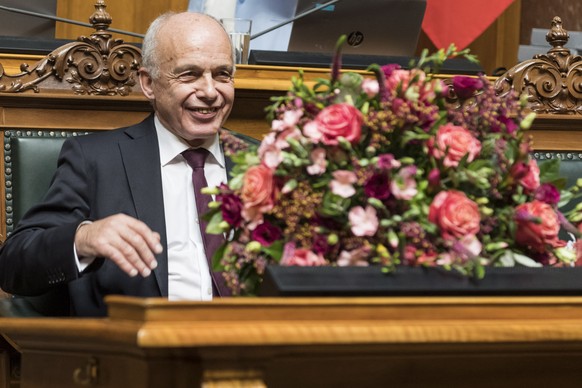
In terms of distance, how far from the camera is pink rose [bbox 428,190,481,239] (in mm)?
1340

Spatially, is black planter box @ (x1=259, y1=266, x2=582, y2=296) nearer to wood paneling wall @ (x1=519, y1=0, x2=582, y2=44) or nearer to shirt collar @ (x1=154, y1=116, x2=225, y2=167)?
shirt collar @ (x1=154, y1=116, x2=225, y2=167)

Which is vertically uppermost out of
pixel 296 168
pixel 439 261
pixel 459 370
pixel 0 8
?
pixel 0 8

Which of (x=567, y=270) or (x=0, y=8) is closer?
(x=567, y=270)

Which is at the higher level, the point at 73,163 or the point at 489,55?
the point at 489,55

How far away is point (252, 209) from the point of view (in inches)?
56.0

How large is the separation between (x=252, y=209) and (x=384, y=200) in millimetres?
176

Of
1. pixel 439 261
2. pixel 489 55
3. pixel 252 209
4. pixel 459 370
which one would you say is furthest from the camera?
pixel 489 55

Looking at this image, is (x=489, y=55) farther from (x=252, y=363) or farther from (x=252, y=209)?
(x=252, y=363)

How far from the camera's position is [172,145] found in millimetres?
2361

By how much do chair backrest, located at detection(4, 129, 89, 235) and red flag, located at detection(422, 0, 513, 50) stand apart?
1.69 meters

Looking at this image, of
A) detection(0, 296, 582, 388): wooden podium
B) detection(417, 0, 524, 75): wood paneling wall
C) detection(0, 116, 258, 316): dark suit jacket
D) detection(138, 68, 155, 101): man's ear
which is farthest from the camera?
detection(417, 0, 524, 75): wood paneling wall

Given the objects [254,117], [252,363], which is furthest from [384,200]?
[254,117]

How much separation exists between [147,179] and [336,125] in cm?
94

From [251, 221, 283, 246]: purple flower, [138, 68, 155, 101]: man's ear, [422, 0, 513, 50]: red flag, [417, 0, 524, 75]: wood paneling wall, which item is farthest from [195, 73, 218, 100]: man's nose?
[417, 0, 524, 75]: wood paneling wall
